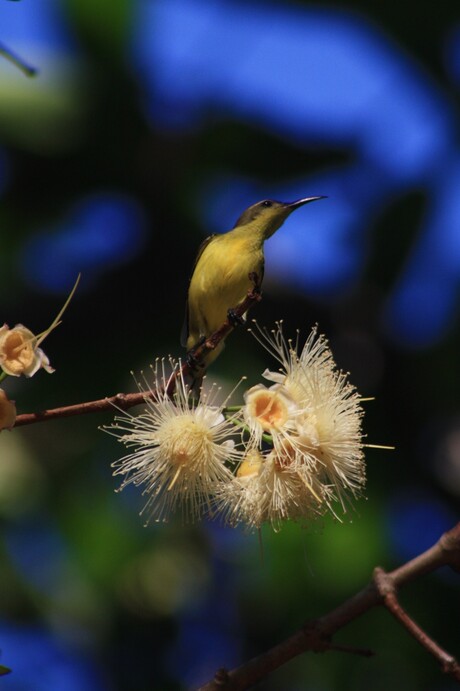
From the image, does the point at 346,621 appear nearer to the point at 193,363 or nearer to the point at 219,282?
the point at 193,363

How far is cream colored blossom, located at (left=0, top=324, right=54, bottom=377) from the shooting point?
76.4 inches

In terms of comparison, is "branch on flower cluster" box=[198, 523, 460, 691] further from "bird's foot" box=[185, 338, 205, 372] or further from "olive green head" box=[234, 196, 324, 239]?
"olive green head" box=[234, 196, 324, 239]

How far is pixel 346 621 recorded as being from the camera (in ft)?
5.83

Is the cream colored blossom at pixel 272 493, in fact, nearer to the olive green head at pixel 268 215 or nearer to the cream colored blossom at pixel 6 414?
the cream colored blossom at pixel 6 414

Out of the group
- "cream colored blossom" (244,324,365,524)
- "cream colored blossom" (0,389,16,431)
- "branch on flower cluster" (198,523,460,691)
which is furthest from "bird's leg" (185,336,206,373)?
"branch on flower cluster" (198,523,460,691)

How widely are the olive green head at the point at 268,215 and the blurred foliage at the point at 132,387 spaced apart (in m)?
2.27

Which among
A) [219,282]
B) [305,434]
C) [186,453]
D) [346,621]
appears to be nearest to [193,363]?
[186,453]

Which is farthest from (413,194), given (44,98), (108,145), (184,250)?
(44,98)

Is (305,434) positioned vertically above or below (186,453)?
above

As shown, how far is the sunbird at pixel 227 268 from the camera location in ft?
12.0

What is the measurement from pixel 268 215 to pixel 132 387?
2.73 meters

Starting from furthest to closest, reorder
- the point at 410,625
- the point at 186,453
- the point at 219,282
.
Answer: the point at 219,282
the point at 186,453
the point at 410,625

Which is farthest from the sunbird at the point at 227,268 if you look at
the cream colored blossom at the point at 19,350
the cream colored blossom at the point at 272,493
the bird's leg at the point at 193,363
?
the cream colored blossom at the point at 19,350

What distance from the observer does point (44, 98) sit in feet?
23.7
